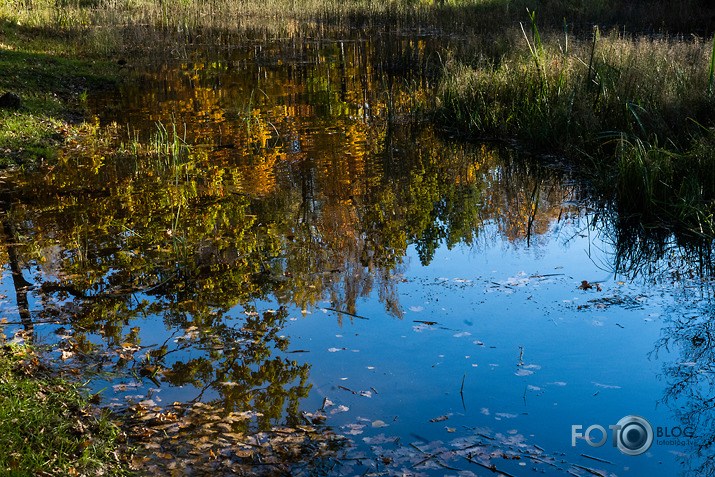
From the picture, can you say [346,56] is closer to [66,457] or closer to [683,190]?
[683,190]

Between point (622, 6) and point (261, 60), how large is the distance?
1338 centimetres

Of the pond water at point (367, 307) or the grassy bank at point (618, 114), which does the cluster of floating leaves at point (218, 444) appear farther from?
the grassy bank at point (618, 114)

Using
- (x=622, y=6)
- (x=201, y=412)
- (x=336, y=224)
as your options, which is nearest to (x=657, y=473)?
(x=201, y=412)

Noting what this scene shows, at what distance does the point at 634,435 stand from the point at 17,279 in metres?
5.49

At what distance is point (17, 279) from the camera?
5891mm

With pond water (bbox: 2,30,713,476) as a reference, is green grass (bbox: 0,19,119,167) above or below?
above

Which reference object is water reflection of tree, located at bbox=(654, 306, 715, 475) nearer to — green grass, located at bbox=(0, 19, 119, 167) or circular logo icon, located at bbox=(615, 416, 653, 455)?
circular logo icon, located at bbox=(615, 416, 653, 455)

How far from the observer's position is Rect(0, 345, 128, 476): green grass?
3.21m

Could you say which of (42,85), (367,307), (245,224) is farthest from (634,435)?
(42,85)

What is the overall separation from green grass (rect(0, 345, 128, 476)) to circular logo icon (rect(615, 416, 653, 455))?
2874mm

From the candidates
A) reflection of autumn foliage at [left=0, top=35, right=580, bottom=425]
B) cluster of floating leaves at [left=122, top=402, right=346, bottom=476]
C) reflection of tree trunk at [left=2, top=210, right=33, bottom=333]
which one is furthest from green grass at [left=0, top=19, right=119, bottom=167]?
cluster of floating leaves at [left=122, top=402, right=346, bottom=476]

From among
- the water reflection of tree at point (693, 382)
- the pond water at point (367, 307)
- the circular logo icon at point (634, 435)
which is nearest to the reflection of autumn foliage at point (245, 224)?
the pond water at point (367, 307)

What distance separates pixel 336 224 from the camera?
7.33 metres

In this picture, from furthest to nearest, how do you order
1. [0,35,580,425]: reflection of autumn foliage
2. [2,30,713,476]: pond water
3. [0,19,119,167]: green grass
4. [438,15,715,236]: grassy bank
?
1. [0,19,119,167]: green grass
2. [438,15,715,236]: grassy bank
3. [0,35,580,425]: reflection of autumn foliage
4. [2,30,713,476]: pond water
